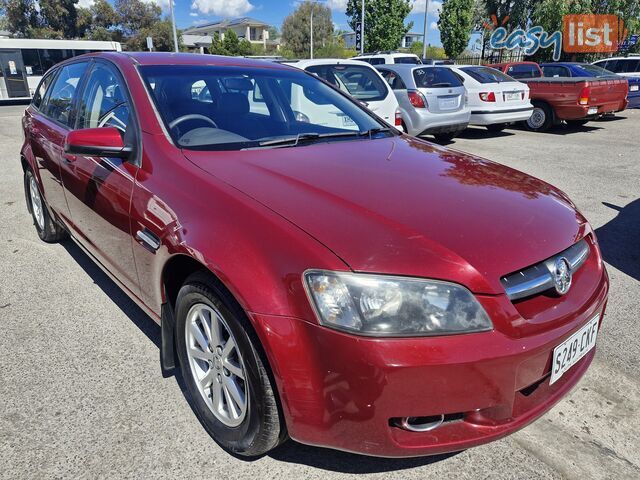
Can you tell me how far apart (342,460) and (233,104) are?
6.64 ft

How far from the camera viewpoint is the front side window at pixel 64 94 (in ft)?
11.6

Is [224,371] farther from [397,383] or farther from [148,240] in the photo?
[397,383]

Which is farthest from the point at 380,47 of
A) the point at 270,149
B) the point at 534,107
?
the point at 270,149

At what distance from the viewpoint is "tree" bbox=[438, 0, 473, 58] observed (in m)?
33.8

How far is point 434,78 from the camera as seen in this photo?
952 centimetres

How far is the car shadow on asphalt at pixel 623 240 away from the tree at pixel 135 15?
5282 centimetres

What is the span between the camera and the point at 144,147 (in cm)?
246

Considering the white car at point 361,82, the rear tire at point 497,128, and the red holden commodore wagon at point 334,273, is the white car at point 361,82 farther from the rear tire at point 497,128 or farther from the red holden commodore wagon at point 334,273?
the rear tire at point 497,128

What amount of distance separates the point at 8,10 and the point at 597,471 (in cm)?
5641

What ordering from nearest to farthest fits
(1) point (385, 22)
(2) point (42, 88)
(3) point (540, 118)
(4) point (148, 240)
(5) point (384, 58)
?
(4) point (148, 240), (2) point (42, 88), (3) point (540, 118), (5) point (384, 58), (1) point (385, 22)

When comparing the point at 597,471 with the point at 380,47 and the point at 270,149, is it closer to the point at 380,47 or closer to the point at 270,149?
the point at 270,149

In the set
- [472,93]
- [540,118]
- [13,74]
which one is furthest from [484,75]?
[13,74]

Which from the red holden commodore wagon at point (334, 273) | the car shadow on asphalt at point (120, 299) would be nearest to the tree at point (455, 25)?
the car shadow on asphalt at point (120, 299)

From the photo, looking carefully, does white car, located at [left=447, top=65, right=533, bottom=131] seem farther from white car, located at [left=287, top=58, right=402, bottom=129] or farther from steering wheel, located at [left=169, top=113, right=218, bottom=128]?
steering wheel, located at [left=169, top=113, right=218, bottom=128]
